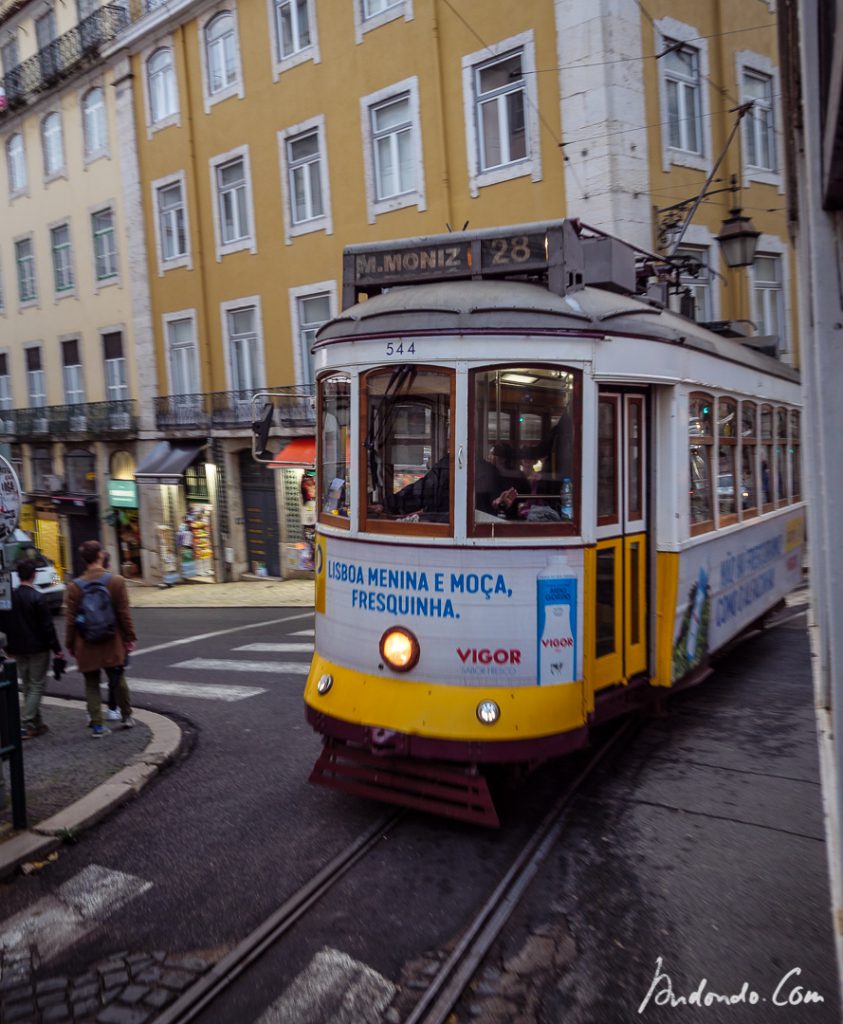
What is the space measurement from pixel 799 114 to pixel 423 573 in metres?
3.28

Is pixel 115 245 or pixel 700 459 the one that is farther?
pixel 115 245

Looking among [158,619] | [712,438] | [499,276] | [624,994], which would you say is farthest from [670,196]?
[624,994]

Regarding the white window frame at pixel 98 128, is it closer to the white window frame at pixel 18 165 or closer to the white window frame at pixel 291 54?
the white window frame at pixel 18 165

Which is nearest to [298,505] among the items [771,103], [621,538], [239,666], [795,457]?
[239,666]

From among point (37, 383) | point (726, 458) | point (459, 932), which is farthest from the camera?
point (37, 383)

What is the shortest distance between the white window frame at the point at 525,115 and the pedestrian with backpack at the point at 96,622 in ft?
34.5

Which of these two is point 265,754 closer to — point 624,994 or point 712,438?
point 624,994

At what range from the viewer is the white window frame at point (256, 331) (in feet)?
64.8

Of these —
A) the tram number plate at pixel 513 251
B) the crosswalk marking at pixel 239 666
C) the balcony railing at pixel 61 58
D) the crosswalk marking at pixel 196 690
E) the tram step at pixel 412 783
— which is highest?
the balcony railing at pixel 61 58

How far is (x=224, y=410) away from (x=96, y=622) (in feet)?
46.2

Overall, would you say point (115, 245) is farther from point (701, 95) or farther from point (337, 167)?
point (701, 95)

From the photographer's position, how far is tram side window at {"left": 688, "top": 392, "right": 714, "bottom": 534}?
20.8ft

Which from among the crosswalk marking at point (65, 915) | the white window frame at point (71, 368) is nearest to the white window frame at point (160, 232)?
the white window frame at point (71, 368)

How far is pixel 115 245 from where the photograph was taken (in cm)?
2406
